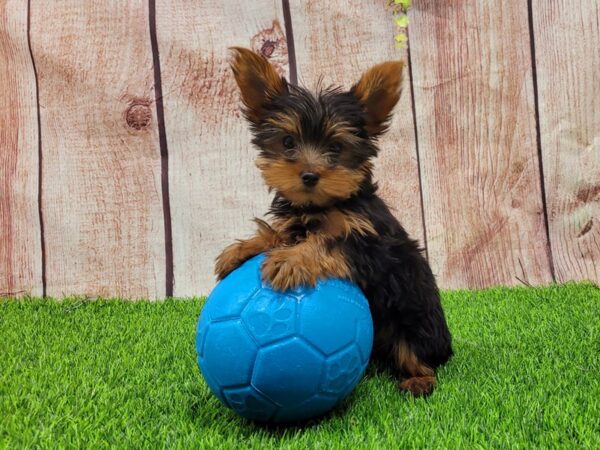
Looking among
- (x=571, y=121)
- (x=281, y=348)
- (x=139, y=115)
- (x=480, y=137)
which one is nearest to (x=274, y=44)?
(x=139, y=115)

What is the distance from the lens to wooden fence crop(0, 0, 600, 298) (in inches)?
197

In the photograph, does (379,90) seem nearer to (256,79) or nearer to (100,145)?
(256,79)

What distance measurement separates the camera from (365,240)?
102 inches

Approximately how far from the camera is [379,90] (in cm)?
271

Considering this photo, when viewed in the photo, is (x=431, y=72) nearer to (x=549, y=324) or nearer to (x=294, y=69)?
(x=294, y=69)

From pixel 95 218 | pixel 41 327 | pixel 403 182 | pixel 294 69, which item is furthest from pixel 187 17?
pixel 41 327

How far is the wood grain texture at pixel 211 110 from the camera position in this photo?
5.07 meters

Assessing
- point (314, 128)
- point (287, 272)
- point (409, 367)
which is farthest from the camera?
point (409, 367)

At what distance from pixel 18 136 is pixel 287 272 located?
3793mm

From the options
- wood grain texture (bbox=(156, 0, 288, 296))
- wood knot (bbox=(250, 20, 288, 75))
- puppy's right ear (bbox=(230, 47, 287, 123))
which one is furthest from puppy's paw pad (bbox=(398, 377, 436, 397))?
wood knot (bbox=(250, 20, 288, 75))

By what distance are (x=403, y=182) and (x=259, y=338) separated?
10.3 feet

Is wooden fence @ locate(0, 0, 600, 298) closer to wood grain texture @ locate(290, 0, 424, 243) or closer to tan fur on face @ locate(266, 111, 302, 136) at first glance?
wood grain texture @ locate(290, 0, 424, 243)

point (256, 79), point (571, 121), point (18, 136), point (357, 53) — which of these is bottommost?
point (571, 121)

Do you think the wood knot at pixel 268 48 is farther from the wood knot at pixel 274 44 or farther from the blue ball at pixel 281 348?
the blue ball at pixel 281 348
